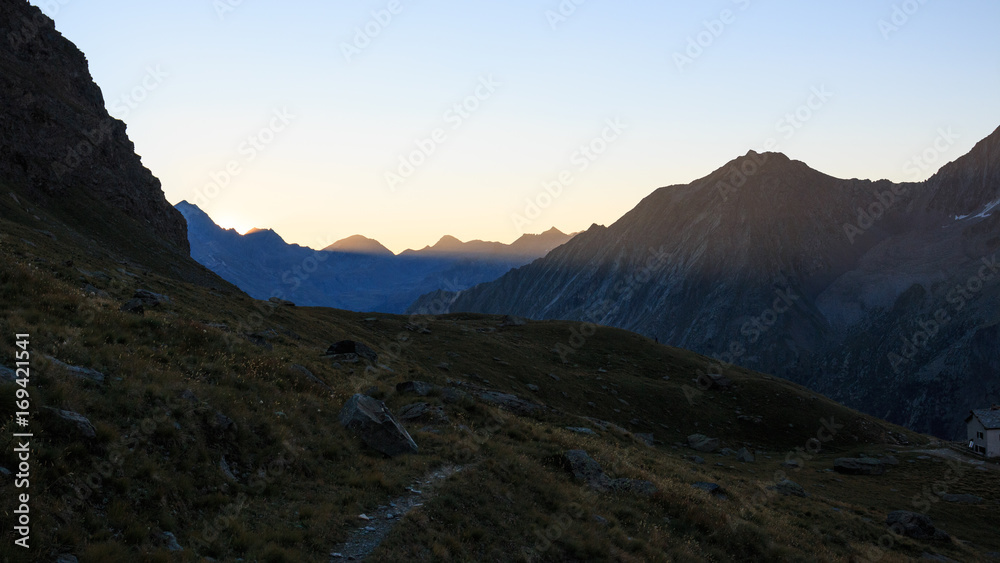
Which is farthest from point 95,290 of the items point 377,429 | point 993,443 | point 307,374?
point 993,443

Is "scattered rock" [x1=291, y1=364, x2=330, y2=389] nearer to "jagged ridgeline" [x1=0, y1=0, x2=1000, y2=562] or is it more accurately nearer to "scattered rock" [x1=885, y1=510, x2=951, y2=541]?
"jagged ridgeline" [x1=0, y1=0, x2=1000, y2=562]

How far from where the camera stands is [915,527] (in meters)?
34.6

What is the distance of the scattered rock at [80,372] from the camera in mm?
13484

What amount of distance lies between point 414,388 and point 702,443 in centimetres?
4571

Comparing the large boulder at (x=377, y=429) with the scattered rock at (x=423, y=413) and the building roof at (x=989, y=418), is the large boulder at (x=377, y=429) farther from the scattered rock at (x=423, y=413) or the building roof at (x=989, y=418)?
the building roof at (x=989, y=418)

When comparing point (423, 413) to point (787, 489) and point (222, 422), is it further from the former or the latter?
point (787, 489)

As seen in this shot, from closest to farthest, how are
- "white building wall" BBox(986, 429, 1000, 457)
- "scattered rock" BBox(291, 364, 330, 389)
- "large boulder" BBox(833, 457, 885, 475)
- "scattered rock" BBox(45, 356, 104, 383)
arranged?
"scattered rock" BBox(45, 356, 104, 383) → "scattered rock" BBox(291, 364, 330, 389) → "large boulder" BBox(833, 457, 885, 475) → "white building wall" BBox(986, 429, 1000, 457)

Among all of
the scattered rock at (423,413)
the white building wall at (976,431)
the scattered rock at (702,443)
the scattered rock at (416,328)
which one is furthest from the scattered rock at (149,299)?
the white building wall at (976,431)

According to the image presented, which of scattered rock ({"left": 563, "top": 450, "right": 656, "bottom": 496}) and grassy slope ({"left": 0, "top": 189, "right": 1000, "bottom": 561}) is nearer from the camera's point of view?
grassy slope ({"left": 0, "top": 189, "right": 1000, "bottom": 561})

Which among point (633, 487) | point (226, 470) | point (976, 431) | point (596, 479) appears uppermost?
point (226, 470)

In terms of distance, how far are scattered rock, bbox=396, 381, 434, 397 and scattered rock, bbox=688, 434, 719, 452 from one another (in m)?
43.8

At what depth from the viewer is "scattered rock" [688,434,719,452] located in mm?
60875

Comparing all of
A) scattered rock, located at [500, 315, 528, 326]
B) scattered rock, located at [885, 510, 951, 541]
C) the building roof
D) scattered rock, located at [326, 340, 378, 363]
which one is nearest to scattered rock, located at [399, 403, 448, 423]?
scattered rock, located at [326, 340, 378, 363]

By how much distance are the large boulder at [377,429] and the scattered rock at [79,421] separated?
27.8ft
